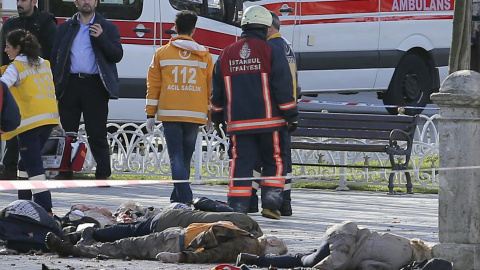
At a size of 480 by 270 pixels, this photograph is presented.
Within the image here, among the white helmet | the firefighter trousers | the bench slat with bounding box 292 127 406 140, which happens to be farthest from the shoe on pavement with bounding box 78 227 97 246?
the bench slat with bounding box 292 127 406 140

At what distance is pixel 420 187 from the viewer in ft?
42.0

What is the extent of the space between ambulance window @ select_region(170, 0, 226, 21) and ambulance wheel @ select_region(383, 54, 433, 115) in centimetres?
373

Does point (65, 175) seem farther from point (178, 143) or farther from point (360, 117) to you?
point (360, 117)

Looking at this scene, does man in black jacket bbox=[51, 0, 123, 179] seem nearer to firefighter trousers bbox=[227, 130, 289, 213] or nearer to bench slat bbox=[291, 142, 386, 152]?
bench slat bbox=[291, 142, 386, 152]

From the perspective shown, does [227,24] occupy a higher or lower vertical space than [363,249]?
higher

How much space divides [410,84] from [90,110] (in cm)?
792

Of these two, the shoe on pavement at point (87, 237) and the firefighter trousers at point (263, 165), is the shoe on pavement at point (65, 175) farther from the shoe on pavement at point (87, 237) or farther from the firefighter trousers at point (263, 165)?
the shoe on pavement at point (87, 237)

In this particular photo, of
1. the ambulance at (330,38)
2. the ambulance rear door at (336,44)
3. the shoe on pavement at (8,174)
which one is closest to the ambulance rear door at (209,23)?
the ambulance at (330,38)

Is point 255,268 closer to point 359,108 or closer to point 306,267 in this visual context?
point 306,267

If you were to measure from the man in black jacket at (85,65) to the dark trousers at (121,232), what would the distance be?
4220 millimetres

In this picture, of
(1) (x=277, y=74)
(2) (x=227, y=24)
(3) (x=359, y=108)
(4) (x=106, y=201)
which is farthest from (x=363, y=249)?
(3) (x=359, y=108)

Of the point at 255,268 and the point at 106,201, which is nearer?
the point at 255,268

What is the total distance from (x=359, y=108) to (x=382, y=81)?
11.2 feet

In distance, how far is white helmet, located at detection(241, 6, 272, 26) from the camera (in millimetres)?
9750
